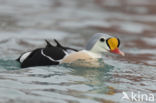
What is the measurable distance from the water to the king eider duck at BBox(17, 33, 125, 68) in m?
0.10

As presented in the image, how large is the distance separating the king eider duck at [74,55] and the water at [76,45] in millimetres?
98

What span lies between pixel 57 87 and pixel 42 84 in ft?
0.65

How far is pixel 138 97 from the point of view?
6359mm

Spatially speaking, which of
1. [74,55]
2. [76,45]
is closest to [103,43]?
[74,55]

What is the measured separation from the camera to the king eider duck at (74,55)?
7.62 m

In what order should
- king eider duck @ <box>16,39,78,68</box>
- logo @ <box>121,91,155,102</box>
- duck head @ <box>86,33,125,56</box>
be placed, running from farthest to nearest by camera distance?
duck head @ <box>86,33,125,56</box>
king eider duck @ <box>16,39,78,68</box>
logo @ <box>121,91,155,102</box>

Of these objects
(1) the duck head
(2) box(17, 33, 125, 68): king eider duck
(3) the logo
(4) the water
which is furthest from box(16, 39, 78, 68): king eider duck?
(3) the logo

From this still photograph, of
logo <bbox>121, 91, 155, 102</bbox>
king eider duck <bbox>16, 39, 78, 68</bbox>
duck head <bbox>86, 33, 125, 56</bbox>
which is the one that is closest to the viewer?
logo <bbox>121, 91, 155, 102</bbox>

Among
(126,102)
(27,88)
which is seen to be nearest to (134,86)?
(126,102)

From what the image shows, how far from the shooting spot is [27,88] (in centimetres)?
635

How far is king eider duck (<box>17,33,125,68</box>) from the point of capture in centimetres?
762

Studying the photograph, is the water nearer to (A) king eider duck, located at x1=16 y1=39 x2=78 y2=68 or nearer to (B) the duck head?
(A) king eider duck, located at x1=16 y1=39 x2=78 y2=68

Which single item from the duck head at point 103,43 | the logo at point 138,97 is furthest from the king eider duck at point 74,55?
→ the logo at point 138,97

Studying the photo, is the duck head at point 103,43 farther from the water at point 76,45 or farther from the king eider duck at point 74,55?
the water at point 76,45
